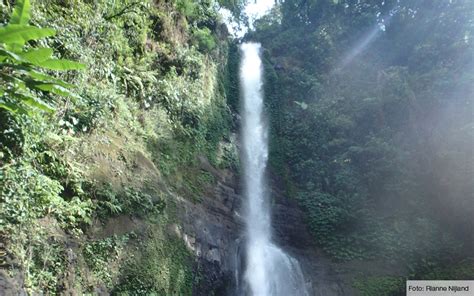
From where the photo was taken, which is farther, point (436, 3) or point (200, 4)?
point (436, 3)

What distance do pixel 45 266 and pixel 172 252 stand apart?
3030 mm

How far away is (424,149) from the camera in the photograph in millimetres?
13102

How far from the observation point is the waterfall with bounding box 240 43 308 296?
32.8 ft

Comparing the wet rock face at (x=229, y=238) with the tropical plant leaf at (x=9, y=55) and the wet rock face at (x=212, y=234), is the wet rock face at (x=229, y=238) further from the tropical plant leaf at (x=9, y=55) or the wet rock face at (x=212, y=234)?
the tropical plant leaf at (x=9, y=55)

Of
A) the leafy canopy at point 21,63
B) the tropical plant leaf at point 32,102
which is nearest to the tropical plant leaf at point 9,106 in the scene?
the leafy canopy at point 21,63

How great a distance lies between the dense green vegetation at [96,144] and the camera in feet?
14.1

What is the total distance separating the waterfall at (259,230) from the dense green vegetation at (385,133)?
0.95 metres

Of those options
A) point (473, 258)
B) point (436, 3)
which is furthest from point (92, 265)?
point (436, 3)

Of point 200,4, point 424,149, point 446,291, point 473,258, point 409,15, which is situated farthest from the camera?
point 409,15

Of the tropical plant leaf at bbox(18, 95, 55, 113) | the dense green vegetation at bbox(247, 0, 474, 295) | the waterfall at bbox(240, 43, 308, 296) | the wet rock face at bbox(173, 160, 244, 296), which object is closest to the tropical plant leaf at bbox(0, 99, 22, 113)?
the tropical plant leaf at bbox(18, 95, 55, 113)

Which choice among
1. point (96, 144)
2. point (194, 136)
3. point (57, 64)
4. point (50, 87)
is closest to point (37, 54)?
point (57, 64)

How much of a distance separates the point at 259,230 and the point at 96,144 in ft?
22.7

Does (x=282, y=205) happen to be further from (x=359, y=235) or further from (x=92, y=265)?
(x=92, y=265)

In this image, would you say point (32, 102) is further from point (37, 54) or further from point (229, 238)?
point (229, 238)
